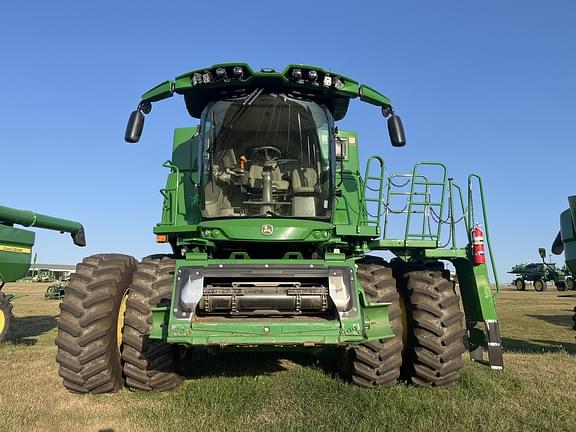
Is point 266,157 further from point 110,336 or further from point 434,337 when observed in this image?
point 434,337

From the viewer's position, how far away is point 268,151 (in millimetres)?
6266

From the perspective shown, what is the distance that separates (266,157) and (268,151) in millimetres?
79

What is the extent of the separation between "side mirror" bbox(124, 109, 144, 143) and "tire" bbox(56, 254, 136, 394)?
5.39 feet

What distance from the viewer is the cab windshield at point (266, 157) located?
6020 millimetres

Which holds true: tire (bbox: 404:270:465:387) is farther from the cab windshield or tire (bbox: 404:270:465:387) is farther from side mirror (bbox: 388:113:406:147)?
side mirror (bbox: 388:113:406:147)

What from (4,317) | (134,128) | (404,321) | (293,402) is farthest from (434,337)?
(4,317)

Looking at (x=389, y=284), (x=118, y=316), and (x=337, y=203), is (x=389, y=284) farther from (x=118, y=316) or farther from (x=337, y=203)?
(x=118, y=316)

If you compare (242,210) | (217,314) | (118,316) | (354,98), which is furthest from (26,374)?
(354,98)

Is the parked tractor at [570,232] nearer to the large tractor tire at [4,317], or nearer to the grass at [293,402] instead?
the grass at [293,402]

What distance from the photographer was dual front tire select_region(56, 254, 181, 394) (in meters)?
5.28

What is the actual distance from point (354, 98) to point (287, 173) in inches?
49.7

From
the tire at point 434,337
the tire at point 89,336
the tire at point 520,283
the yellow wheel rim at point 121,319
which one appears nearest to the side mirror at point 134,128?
the tire at point 89,336

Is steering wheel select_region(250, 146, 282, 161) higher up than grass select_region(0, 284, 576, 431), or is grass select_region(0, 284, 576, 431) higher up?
steering wheel select_region(250, 146, 282, 161)

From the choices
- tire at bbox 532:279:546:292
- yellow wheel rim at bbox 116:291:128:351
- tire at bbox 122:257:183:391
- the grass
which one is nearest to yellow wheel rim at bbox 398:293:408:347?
the grass
